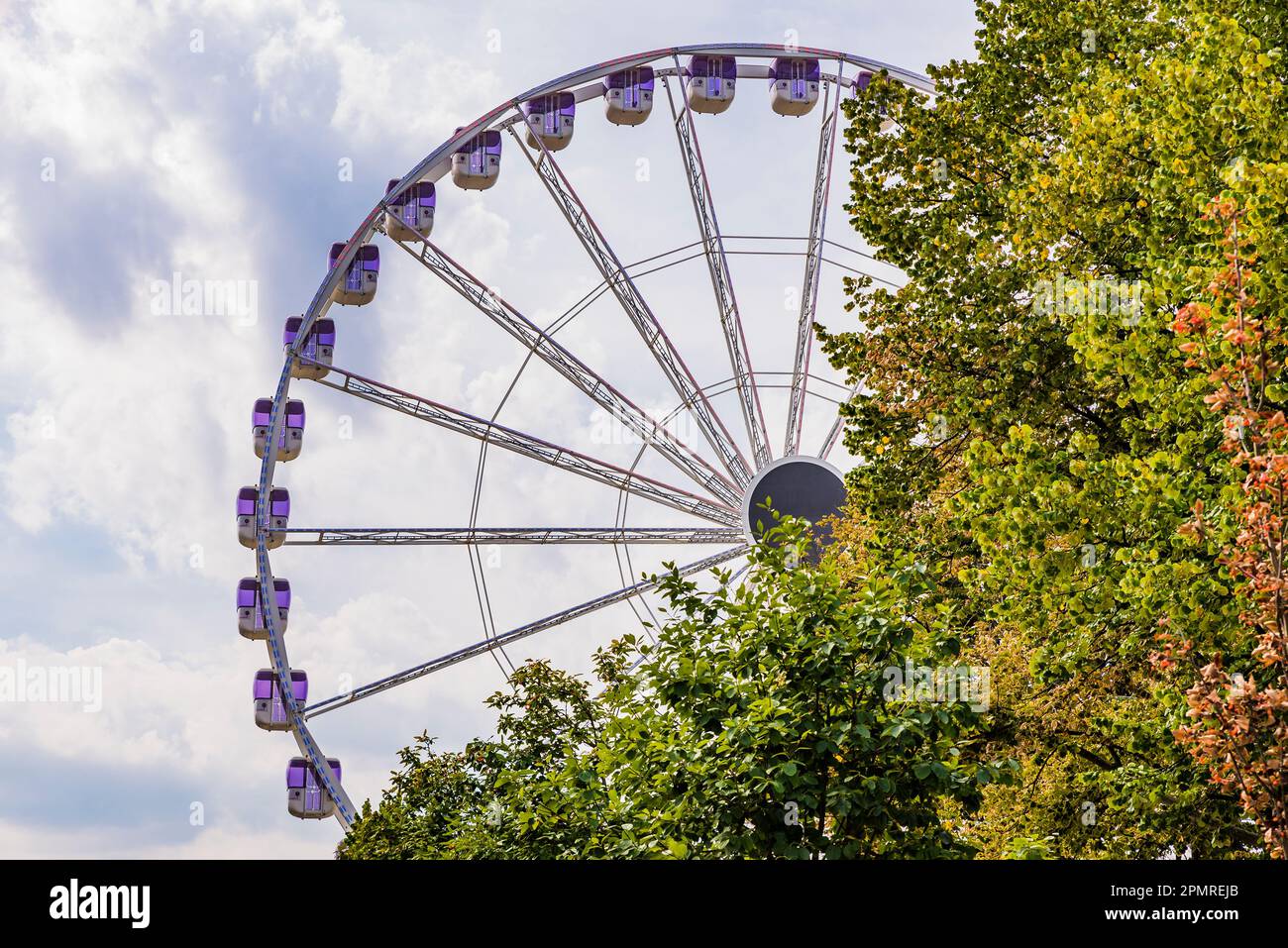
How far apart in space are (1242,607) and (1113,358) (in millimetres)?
2661

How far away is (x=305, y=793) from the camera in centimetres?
2708

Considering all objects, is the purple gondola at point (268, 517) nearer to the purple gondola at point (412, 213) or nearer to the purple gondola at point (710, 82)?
the purple gondola at point (412, 213)

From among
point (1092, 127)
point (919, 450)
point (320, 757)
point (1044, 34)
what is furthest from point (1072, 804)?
point (320, 757)

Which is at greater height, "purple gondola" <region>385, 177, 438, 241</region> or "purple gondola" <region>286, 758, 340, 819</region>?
"purple gondola" <region>385, 177, 438, 241</region>

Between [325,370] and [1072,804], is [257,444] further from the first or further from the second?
[1072,804]

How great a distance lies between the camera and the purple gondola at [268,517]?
27891 mm

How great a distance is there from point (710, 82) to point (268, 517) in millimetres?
13993

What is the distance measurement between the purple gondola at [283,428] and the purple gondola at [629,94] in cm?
983

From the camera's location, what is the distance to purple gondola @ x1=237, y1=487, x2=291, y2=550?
91.5 feet

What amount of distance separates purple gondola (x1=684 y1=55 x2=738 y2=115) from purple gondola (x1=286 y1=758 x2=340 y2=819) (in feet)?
55.1

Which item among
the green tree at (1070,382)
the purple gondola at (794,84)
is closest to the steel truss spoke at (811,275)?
the purple gondola at (794,84)

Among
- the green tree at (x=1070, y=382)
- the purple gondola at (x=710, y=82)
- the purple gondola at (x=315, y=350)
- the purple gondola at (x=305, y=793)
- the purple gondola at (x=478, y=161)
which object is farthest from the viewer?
the purple gondola at (x=710, y=82)

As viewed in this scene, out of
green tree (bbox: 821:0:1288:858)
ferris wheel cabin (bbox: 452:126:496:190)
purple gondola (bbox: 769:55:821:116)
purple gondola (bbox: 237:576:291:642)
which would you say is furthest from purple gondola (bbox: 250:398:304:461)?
green tree (bbox: 821:0:1288:858)

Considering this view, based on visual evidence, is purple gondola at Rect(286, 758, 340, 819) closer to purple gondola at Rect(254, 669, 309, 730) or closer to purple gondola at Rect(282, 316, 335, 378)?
purple gondola at Rect(254, 669, 309, 730)
